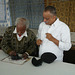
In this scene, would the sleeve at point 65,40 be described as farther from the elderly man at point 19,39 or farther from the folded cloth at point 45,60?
the elderly man at point 19,39

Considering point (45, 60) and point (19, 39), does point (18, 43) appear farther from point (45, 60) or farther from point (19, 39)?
point (45, 60)

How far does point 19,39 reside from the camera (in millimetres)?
1769

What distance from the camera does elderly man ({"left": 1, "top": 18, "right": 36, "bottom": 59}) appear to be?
1.72 metres

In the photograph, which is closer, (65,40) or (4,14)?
(65,40)

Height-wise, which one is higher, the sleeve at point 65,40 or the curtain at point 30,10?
the curtain at point 30,10

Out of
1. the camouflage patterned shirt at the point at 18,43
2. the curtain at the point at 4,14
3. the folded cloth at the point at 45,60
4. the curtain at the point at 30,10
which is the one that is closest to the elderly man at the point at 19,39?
the camouflage patterned shirt at the point at 18,43

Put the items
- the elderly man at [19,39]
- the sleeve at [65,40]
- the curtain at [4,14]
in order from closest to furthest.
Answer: the sleeve at [65,40] → the elderly man at [19,39] → the curtain at [4,14]

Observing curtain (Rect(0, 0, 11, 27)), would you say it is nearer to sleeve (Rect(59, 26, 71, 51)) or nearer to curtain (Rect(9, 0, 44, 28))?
curtain (Rect(9, 0, 44, 28))

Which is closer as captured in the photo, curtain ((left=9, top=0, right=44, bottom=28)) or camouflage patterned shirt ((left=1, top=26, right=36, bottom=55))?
camouflage patterned shirt ((left=1, top=26, right=36, bottom=55))

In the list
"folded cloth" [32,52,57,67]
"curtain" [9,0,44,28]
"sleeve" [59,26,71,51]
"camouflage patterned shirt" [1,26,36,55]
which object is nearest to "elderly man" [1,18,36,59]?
"camouflage patterned shirt" [1,26,36,55]

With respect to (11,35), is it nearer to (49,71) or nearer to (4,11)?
(49,71)

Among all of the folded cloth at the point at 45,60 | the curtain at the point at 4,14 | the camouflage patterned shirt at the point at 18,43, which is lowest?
the folded cloth at the point at 45,60

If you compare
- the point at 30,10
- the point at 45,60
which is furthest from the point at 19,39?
the point at 30,10

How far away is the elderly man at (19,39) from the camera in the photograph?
172cm
